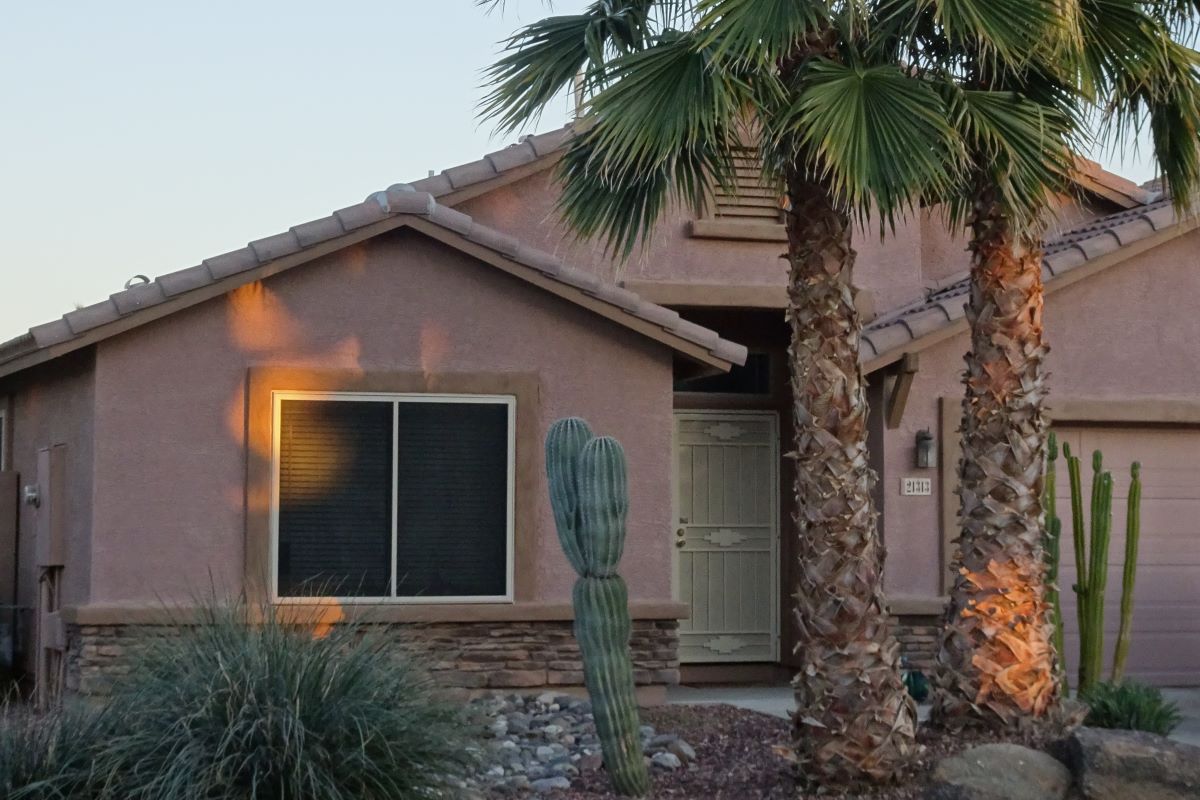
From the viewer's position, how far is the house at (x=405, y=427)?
11102mm

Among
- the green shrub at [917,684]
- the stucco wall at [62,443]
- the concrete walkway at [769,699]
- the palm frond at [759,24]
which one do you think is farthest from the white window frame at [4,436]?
the palm frond at [759,24]

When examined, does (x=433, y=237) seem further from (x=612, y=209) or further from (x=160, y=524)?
(x=160, y=524)

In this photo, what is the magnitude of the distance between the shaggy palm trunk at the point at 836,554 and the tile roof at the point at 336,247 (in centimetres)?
297

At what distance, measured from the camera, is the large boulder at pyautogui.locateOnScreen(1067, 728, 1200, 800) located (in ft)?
27.2

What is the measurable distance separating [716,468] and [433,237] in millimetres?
4242

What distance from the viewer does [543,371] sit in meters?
11.8

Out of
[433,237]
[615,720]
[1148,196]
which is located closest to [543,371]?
[433,237]

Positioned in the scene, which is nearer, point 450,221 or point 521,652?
point 450,221

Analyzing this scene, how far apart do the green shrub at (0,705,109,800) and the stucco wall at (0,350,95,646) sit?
3.64 meters

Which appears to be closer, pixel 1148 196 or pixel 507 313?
pixel 507 313

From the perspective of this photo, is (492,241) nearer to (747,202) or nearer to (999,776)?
(747,202)

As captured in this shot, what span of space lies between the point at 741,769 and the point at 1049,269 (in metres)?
5.73

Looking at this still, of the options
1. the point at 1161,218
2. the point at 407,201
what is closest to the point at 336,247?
the point at 407,201

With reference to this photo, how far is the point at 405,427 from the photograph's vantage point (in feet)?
37.8
